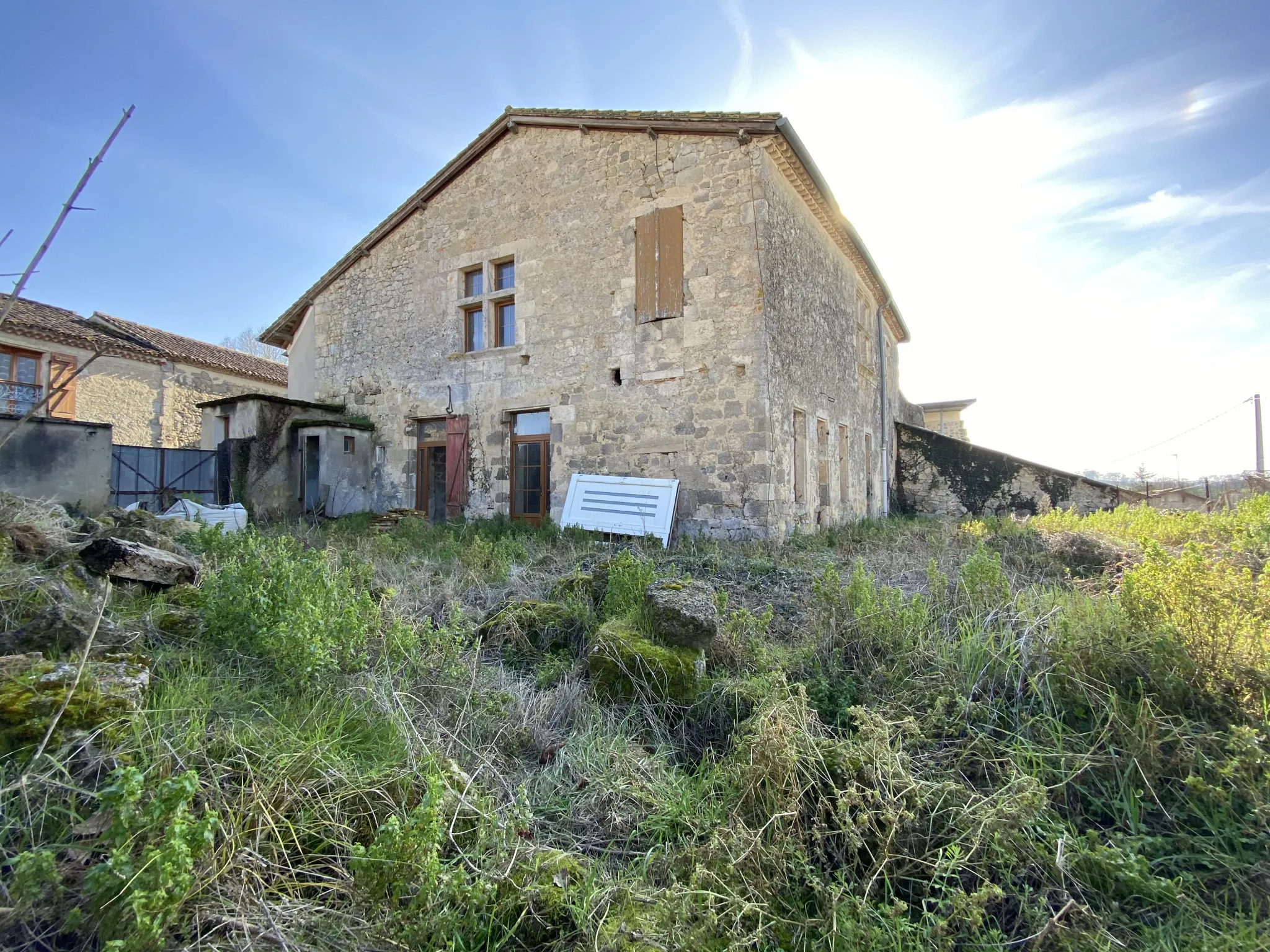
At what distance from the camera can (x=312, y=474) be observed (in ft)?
38.0

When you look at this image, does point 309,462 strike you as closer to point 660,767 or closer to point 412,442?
point 412,442

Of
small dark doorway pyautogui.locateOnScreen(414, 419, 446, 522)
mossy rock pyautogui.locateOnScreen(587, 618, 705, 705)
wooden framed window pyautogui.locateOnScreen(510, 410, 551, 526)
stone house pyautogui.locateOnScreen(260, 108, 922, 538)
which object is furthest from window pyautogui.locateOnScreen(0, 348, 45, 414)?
mossy rock pyautogui.locateOnScreen(587, 618, 705, 705)

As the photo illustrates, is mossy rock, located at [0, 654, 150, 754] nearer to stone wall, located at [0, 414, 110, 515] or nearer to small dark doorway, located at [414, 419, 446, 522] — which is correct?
stone wall, located at [0, 414, 110, 515]

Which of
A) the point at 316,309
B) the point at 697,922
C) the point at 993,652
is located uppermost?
Answer: the point at 316,309

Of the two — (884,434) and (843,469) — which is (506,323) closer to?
(843,469)

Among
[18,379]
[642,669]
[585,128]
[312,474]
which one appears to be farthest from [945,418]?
[18,379]

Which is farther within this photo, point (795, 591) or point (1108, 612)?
point (795, 591)

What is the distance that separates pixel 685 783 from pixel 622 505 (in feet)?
20.8

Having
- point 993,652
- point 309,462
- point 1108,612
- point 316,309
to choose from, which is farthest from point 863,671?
point 316,309

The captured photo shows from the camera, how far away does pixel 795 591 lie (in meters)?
5.46

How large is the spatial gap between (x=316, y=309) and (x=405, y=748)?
12862mm

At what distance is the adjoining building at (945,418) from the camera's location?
2336cm

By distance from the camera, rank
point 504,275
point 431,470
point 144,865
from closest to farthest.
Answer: point 144,865 → point 504,275 → point 431,470

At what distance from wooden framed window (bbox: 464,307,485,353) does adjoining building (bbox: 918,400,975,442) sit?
1830cm
